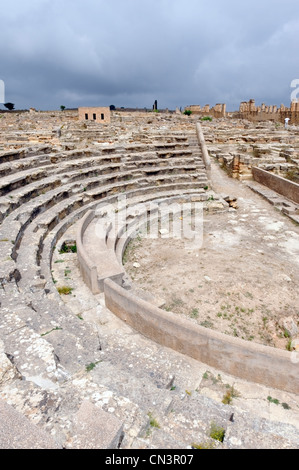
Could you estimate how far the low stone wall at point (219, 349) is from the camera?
341 centimetres

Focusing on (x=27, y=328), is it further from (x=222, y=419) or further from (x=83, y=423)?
(x=222, y=419)

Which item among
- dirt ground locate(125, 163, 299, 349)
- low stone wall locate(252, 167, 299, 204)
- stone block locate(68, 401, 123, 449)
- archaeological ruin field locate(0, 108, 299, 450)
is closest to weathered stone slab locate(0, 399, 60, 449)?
archaeological ruin field locate(0, 108, 299, 450)

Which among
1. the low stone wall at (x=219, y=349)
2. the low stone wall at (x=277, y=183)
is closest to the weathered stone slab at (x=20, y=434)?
the low stone wall at (x=219, y=349)

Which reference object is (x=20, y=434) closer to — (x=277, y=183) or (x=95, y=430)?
(x=95, y=430)

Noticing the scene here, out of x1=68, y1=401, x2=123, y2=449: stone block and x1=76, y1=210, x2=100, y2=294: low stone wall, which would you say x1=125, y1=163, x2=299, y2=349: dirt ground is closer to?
x1=76, y1=210, x2=100, y2=294: low stone wall

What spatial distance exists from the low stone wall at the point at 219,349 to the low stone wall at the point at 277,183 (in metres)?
9.34

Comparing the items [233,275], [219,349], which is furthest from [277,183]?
[219,349]

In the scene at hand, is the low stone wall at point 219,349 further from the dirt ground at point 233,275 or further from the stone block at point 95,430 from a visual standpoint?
the stone block at point 95,430

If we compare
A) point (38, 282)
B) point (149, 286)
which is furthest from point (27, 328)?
point (149, 286)

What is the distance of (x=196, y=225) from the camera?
9.55m

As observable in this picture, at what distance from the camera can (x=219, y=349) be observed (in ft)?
11.9

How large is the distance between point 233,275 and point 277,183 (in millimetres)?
7926

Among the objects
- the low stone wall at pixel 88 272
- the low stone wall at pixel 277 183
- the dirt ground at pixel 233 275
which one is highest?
the low stone wall at pixel 277 183

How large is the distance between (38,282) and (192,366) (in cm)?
289
